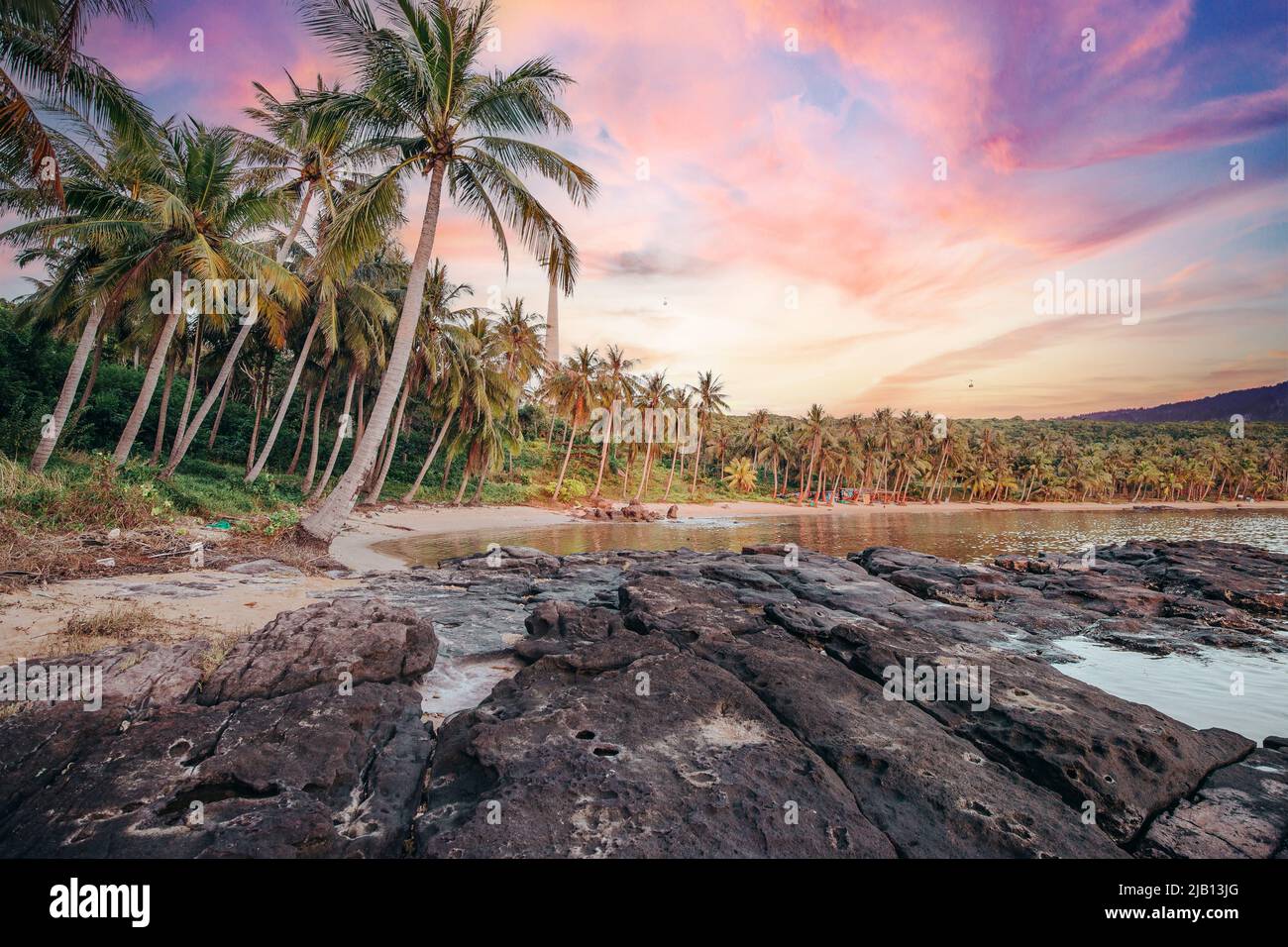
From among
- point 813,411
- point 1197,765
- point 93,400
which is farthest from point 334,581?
point 813,411

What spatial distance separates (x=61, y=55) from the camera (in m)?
8.45

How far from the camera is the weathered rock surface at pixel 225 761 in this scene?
2.83m

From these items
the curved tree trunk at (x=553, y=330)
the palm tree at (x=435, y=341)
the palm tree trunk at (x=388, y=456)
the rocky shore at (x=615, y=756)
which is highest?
the curved tree trunk at (x=553, y=330)

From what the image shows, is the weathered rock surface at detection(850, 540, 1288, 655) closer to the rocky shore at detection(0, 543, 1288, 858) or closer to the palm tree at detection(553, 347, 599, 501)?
the rocky shore at detection(0, 543, 1288, 858)

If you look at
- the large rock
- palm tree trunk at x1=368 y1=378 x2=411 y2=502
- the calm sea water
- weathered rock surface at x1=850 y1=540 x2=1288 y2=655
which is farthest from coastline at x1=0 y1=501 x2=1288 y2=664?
palm tree trunk at x1=368 y1=378 x2=411 y2=502

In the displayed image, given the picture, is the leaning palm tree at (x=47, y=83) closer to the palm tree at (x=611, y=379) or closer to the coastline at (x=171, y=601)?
the coastline at (x=171, y=601)

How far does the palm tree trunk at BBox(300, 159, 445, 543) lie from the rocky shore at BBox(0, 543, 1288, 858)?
25.0 feet

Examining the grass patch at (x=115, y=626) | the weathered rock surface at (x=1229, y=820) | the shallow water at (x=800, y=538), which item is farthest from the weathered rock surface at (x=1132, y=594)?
the grass patch at (x=115, y=626)

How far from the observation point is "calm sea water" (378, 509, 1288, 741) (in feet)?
21.6

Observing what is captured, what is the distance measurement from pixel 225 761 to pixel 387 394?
10.4 m

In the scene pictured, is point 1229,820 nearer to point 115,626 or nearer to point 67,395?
point 115,626

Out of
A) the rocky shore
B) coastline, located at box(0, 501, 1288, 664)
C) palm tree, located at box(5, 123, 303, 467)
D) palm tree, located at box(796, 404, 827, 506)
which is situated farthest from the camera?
palm tree, located at box(796, 404, 827, 506)

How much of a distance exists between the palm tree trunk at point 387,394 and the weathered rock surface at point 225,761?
8.28 m

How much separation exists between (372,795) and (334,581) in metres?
8.15
